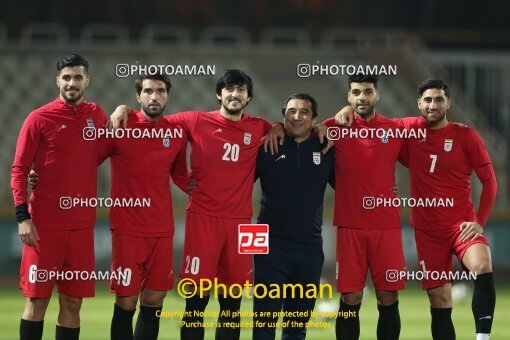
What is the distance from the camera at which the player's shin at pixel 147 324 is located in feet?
21.9

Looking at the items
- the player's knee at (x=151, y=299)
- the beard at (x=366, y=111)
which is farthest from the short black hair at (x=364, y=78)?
the player's knee at (x=151, y=299)

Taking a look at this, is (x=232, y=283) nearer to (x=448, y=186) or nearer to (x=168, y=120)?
(x=168, y=120)

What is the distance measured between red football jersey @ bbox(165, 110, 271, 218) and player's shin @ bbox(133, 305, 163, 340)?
26.7 inches

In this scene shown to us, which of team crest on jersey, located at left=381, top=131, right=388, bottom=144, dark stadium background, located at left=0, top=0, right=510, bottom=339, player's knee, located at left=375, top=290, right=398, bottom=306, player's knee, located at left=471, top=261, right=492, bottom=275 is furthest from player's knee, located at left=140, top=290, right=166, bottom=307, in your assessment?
dark stadium background, located at left=0, top=0, right=510, bottom=339

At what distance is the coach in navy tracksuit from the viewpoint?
21.8ft

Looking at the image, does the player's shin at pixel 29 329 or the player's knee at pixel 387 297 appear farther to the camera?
Answer: the player's knee at pixel 387 297

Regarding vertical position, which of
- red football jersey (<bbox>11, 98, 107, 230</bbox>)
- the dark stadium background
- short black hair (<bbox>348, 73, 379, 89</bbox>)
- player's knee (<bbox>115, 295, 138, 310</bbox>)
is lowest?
player's knee (<bbox>115, 295, 138, 310</bbox>)

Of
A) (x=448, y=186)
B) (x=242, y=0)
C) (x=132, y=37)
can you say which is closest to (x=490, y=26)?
(x=242, y=0)

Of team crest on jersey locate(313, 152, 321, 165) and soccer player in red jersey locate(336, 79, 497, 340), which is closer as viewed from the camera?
team crest on jersey locate(313, 152, 321, 165)

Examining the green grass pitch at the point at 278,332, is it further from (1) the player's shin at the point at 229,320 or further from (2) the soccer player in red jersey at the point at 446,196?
(1) the player's shin at the point at 229,320

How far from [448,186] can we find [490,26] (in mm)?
11199

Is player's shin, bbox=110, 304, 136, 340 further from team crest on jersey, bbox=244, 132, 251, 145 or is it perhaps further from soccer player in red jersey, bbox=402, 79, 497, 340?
soccer player in red jersey, bbox=402, 79, 497, 340

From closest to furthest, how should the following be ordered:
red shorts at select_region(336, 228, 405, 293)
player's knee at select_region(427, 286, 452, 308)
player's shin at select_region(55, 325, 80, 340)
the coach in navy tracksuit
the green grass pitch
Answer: player's shin at select_region(55, 325, 80, 340), the coach in navy tracksuit, red shorts at select_region(336, 228, 405, 293), player's knee at select_region(427, 286, 452, 308), the green grass pitch

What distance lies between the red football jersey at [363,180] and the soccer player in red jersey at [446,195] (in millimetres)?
317
